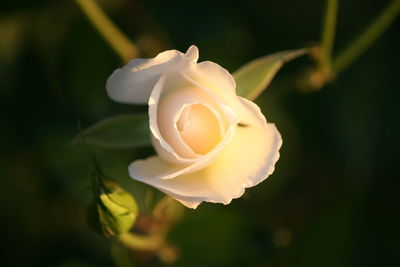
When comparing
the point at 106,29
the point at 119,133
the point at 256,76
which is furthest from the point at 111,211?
the point at 106,29

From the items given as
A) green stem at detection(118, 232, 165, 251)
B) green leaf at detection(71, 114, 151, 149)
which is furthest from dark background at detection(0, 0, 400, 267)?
green leaf at detection(71, 114, 151, 149)

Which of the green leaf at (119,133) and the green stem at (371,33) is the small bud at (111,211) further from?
the green stem at (371,33)

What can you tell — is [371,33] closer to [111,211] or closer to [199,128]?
[199,128]

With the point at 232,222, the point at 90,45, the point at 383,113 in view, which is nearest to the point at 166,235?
the point at 232,222

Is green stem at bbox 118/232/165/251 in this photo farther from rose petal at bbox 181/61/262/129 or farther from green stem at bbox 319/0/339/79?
green stem at bbox 319/0/339/79

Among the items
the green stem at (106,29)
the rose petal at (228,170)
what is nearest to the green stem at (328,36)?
the rose petal at (228,170)

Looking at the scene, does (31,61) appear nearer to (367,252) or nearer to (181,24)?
(181,24)
